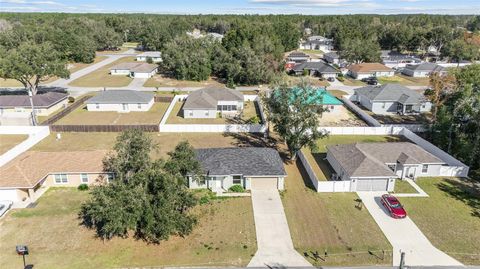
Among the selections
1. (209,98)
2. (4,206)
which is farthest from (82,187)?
(209,98)

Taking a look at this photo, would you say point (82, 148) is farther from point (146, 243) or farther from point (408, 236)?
point (408, 236)

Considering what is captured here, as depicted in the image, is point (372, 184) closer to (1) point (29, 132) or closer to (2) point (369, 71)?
(1) point (29, 132)

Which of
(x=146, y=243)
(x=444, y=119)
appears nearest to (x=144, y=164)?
(x=146, y=243)

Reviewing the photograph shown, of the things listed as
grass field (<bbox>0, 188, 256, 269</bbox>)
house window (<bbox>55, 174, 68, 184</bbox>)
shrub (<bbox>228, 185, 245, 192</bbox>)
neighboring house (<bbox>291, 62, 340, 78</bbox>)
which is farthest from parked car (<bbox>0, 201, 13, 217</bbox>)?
neighboring house (<bbox>291, 62, 340, 78</bbox>)

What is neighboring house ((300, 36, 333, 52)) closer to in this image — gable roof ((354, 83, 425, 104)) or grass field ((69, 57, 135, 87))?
grass field ((69, 57, 135, 87))

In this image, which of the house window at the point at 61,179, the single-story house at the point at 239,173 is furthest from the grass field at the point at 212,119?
the house window at the point at 61,179

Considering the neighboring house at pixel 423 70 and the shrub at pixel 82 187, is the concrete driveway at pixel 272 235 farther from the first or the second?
the neighboring house at pixel 423 70
